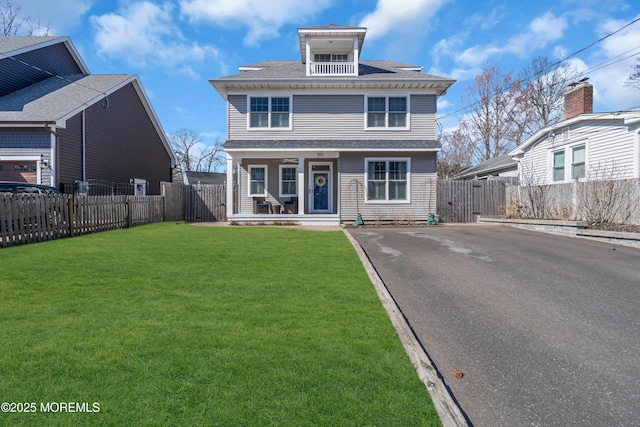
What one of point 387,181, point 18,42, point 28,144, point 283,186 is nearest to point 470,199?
point 387,181

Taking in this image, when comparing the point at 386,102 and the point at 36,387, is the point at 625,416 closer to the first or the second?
the point at 36,387

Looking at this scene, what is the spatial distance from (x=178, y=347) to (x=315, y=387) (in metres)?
1.40

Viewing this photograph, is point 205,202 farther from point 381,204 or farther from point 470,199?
point 470,199

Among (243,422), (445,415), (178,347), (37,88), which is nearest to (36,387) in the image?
(178,347)

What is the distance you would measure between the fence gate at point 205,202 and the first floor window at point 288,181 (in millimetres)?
3274

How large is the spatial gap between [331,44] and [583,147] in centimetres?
1243

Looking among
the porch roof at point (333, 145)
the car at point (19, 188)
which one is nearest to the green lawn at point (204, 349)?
the car at point (19, 188)

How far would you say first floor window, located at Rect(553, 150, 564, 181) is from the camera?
1695 cm

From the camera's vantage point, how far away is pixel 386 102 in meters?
17.7

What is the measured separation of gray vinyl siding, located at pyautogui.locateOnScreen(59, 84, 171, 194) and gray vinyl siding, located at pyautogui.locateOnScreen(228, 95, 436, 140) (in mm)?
7257

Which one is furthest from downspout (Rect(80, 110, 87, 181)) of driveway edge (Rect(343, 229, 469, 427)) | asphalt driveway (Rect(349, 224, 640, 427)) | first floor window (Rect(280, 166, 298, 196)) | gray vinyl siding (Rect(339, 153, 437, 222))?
driveway edge (Rect(343, 229, 469, 427))

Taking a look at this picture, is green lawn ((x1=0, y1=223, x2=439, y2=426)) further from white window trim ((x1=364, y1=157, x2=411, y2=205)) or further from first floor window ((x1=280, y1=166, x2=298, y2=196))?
first floor window ((x1=280, y1=166, x2=298, y2=196))

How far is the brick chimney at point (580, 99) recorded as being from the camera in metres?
16.4

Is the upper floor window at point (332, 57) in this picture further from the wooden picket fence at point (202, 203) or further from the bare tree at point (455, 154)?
the bare tree at point (455, 154)
